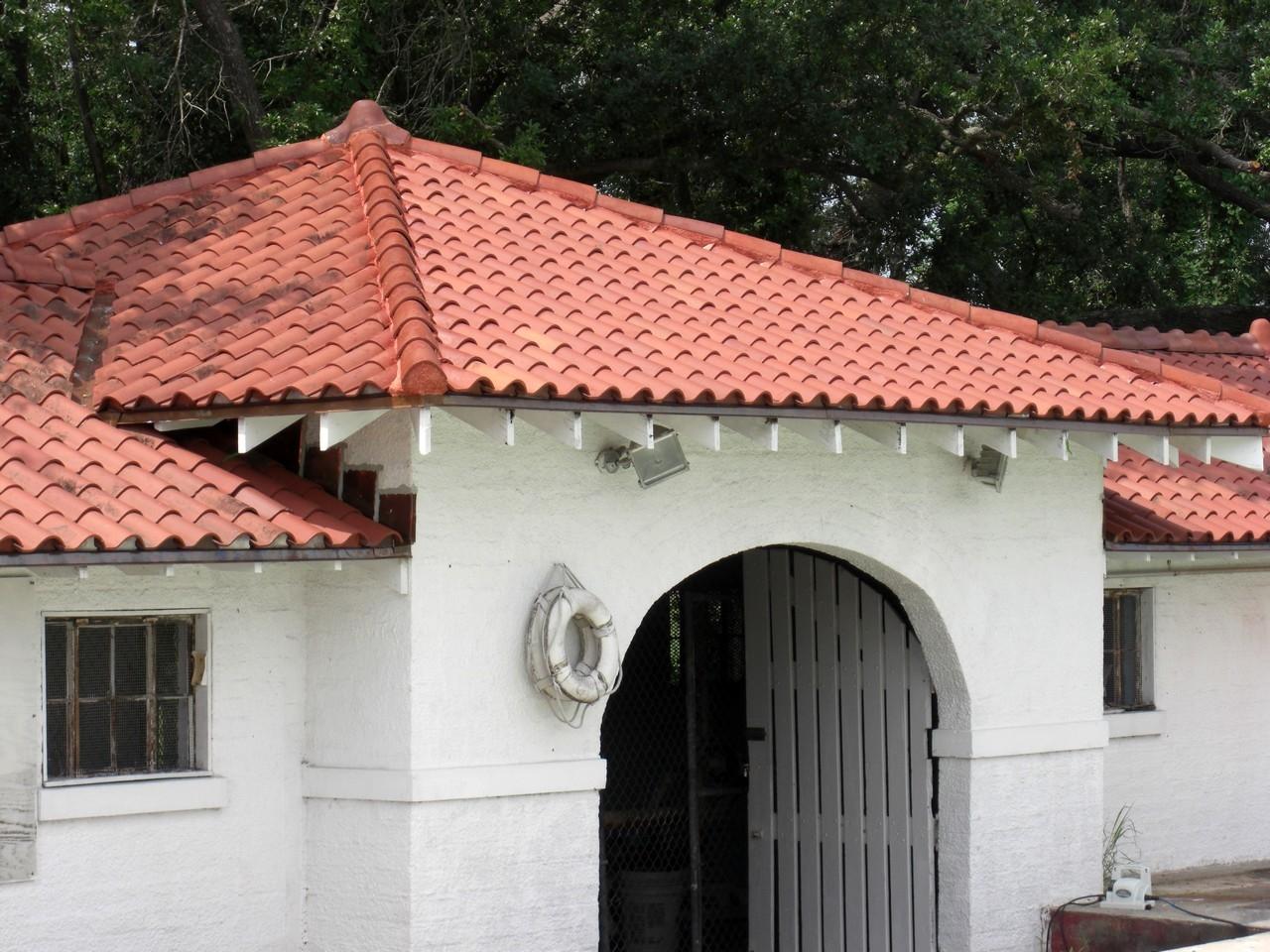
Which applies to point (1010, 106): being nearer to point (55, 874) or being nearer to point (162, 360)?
point (162, 360)

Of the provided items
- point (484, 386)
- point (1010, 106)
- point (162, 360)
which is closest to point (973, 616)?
point (484, 386)

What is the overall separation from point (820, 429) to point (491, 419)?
1.56 m

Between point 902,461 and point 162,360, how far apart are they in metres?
3.28

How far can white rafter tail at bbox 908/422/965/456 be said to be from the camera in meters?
7.45

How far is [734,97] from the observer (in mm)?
14875

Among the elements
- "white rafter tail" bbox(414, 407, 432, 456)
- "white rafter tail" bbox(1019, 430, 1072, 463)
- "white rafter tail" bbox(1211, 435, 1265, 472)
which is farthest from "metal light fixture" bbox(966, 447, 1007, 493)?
"white rafter tail" bbox(414, 407, 432, 456)

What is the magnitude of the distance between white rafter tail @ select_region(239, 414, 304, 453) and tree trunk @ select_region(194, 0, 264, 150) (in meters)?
6.71

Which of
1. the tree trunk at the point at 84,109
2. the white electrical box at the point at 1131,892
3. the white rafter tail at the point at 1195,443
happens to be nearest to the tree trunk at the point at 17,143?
the tree trunk at the point at 84,109

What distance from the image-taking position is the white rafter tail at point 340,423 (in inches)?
248

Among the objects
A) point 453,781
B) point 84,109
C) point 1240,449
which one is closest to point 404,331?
point 453,781

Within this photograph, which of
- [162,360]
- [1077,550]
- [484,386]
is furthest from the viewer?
[1077,550]

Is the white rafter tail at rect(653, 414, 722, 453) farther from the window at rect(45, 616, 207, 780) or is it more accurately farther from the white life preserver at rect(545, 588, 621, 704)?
the window at rect(45, 616, 207, 780)

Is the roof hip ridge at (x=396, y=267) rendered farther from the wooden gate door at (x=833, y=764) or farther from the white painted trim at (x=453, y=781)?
the wooden gate door at (x=833, y=764)

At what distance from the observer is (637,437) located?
6.68 meters
